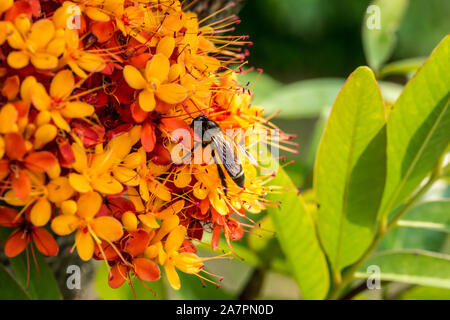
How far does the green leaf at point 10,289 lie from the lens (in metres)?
0.61

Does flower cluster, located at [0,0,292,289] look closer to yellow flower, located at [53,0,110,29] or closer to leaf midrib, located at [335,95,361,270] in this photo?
yellow flower, located at [53,0,110,29]

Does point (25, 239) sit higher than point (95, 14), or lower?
lower

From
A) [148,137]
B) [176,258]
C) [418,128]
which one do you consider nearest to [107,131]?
[148,137]

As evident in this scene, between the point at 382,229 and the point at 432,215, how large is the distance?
0.11 metres


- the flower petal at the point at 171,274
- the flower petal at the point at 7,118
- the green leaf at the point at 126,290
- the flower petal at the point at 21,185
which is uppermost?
the flower petal at the point at 7,118

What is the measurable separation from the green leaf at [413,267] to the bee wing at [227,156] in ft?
0.97

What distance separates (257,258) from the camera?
0.86 metres

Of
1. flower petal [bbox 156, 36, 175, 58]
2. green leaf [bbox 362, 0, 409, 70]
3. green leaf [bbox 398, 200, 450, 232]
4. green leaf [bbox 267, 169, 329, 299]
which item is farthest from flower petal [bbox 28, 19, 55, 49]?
green leaf [bbox 362, 0, 409, 70]

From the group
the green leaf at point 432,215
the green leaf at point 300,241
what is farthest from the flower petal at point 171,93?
the green leaf at point 432,215

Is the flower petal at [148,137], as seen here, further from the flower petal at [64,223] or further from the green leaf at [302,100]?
the green leaf at [302,100]

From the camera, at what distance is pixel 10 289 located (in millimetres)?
615

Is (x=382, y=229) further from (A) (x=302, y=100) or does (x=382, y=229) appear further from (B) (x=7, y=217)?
(B) (x=7, y=217)

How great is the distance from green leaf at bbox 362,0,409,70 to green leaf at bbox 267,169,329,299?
0.42m
